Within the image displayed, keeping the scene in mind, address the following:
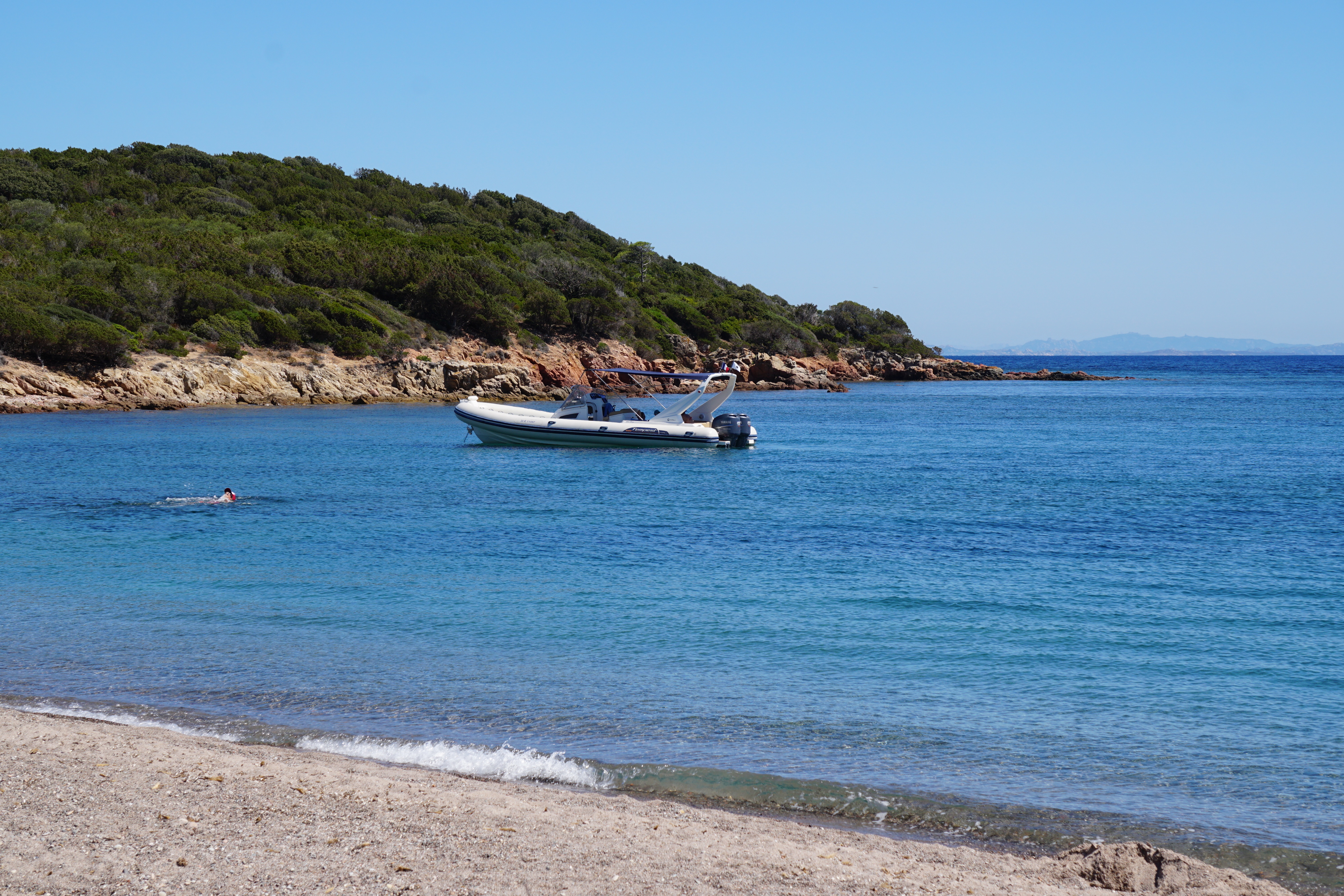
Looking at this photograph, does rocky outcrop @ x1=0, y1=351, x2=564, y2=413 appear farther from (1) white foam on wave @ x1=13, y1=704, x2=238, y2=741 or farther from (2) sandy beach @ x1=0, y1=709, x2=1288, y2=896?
(2) sandy beach @ x1=0, y1=709, x2=1288, y2=896

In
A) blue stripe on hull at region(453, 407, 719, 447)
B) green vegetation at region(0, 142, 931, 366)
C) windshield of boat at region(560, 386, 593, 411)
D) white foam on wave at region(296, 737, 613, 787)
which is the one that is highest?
green vegetation at region(0, 142, 931, 366)

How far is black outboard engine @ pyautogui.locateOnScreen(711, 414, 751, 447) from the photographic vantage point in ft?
104

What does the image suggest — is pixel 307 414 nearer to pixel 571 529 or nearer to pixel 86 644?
pixel 571 529

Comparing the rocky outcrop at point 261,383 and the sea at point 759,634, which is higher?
the rocky outcrop at point 261,383

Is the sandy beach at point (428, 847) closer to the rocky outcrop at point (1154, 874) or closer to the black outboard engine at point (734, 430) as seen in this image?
the rocky outcrop at point (1154, 874)

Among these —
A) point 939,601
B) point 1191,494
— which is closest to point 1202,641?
point 939,601

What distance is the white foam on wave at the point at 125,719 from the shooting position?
7.43 metres

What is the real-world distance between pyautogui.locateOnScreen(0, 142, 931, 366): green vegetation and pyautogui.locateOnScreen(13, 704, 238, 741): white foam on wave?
37615mm

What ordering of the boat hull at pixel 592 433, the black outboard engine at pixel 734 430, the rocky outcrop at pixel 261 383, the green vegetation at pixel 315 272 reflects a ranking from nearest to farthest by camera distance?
the boat hull at pixel 592 433 → the black outboard engine at pixel 734 430 → the rocky outcrop at pixel 261 383 → the green vegetation at pixel 315 272

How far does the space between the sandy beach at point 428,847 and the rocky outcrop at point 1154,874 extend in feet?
0.04

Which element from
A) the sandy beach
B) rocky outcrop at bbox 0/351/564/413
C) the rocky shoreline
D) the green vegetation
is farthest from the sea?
the green vegetation

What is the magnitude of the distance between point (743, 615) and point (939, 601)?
7.91 ft

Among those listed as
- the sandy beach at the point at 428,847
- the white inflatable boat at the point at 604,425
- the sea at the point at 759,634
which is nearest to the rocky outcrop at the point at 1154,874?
the sandy beach at the point at 428,847

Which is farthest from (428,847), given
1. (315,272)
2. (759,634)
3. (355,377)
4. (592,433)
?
(315,272)
